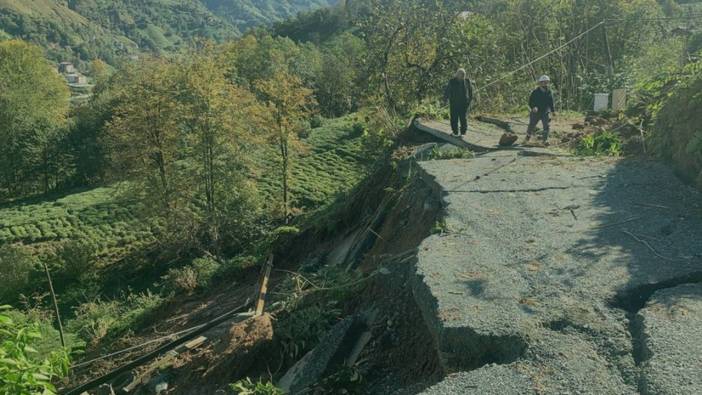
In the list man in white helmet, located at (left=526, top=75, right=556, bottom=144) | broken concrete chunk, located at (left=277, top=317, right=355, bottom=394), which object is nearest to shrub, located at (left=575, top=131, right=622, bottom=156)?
man in white helmet, located at (left=526, top=75, right=556, bottom=144)

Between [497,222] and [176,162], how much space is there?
23022 mm

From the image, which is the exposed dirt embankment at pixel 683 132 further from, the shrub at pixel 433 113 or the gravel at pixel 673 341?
the shrub at pixel 433 113

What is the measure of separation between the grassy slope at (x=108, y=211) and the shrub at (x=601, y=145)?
20.1 metres

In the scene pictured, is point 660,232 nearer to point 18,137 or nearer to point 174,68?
point 174,68

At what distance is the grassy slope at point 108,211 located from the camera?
102 feet

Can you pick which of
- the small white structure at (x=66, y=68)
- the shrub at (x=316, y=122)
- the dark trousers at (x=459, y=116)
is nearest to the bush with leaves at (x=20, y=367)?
the dark trousers at (x=459, y=116)

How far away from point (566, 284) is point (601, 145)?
550 cm

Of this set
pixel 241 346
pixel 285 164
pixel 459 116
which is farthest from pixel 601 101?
pixel 285 164

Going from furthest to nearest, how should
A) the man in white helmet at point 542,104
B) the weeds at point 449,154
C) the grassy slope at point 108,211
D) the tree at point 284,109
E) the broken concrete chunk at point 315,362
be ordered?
the grassy slope at point 108,211 < the tree at point 284,109 < the man in white helmet at point 542,104 < the weeds at point 449,154 < the broken concrete chunk at point 315,362

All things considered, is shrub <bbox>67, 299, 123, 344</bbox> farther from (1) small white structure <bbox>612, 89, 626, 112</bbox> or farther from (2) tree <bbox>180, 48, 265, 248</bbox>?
(1) small white structure <bbox>612, 89, 626, 112</bbox>

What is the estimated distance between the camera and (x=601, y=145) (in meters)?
9.82

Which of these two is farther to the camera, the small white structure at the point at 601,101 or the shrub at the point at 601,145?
the small white structure at the point at 601,101

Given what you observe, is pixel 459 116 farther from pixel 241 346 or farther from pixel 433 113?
pixel 241 346

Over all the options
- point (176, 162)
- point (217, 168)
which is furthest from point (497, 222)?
point (176, 162)
